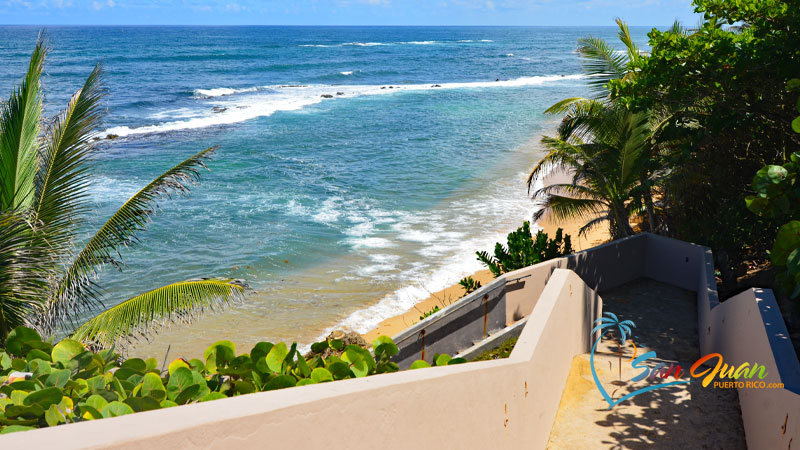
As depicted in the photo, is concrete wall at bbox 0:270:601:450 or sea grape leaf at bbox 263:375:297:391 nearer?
concrete wall at bbox 0:270:601:450

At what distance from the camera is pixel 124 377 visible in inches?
125

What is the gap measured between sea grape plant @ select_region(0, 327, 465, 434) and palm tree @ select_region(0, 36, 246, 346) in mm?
3197

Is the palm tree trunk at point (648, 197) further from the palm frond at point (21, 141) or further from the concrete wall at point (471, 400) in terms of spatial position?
the palm frond at point (21, 141)

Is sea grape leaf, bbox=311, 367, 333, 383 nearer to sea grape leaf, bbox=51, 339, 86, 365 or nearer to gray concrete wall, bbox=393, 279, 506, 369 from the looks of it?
sea grape leaf, bbox=51, 339, 86, 365

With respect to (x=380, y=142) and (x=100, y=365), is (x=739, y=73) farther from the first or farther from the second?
(x=380, y=142)

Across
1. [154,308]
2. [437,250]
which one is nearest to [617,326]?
[154,308]

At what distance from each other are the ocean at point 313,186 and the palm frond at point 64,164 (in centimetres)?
127

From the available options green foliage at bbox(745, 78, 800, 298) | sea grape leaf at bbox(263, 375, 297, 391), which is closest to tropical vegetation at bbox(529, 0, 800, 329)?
green foliage at bbox(745, 78, 800, 298)

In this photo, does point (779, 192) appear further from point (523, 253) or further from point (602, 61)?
point (602, 61)

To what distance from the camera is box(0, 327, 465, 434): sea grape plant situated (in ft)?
8.37

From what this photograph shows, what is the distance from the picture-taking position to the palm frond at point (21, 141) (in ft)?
22.1

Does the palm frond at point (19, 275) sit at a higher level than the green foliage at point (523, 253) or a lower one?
higher

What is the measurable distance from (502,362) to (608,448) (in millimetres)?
1775

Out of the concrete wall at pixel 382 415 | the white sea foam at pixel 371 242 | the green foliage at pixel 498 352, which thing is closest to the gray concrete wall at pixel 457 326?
the green foliage at pixel 498 352
